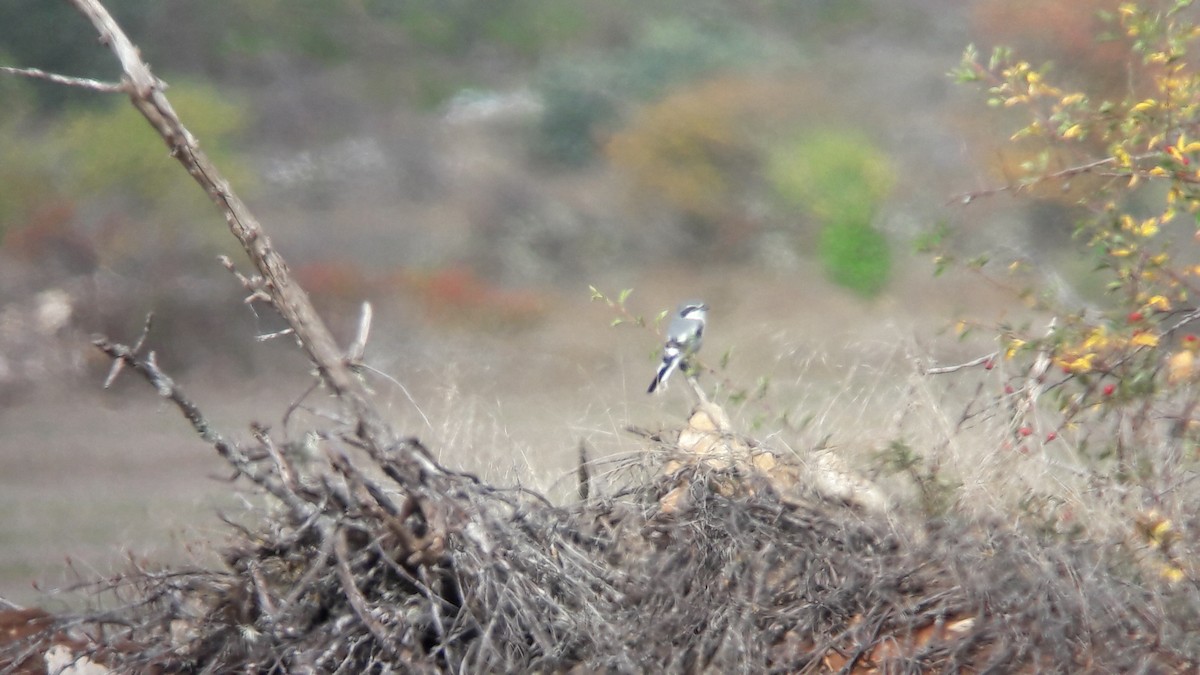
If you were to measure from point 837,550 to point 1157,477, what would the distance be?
2.55 feet

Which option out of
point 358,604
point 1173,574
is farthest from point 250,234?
point 1173,574

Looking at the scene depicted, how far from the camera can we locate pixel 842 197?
11.0 ft

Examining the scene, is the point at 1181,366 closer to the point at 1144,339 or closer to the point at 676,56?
the point at 1144,339

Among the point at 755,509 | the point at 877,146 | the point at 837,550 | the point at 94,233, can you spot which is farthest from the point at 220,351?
the point at 877,146

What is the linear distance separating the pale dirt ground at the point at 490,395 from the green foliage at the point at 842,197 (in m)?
0.09

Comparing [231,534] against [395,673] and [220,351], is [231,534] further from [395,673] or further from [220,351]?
[220,351]

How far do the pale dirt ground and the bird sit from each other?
0.05 meters

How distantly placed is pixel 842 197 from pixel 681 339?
0.83 metres

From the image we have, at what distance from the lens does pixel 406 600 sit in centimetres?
194

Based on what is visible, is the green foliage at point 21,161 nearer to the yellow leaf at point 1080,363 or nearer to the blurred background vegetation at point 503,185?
the blurred background vegetation at point 503,185

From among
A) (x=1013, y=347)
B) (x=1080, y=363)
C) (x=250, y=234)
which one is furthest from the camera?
(x=1013, y=347)

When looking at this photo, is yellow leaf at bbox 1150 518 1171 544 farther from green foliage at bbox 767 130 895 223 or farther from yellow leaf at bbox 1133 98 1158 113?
green foliage at bbox 767 130 895 223

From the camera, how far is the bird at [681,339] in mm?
2811

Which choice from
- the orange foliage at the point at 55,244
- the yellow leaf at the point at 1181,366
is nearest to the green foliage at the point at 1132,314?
the yellow leaf at the point at 1181,366
